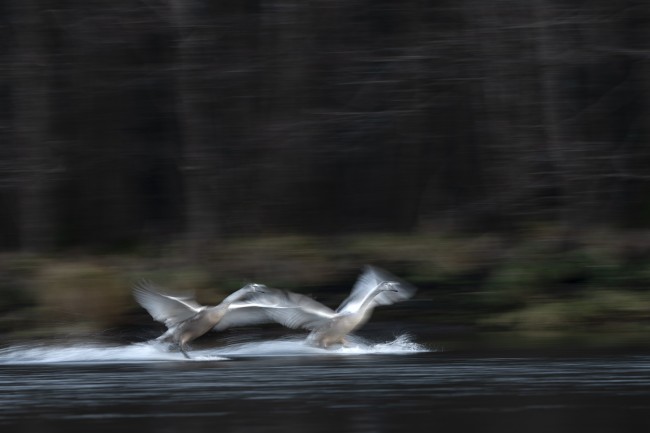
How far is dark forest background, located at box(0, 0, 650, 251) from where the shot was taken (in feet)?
64.6

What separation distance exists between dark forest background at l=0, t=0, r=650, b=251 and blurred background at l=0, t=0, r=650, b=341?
0.13ft

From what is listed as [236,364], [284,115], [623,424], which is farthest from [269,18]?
[623,424]

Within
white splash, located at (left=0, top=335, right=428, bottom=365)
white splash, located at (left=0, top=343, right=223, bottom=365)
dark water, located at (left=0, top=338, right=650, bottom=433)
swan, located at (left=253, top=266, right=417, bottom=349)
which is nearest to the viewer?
dark water, located at (left=0, top=338, right=650, bottom=433)

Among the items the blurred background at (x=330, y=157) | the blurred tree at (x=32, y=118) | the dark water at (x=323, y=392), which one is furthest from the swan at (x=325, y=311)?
the blurred tree at (x=32, y=118)

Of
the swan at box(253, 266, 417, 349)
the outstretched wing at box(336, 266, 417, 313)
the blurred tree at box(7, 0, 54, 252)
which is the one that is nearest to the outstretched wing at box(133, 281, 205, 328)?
the swan at box(253, 266, 417, 349)

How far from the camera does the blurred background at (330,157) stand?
18.5 meters

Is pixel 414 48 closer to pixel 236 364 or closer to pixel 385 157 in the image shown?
pixel 385 157

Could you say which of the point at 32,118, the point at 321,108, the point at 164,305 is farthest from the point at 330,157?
the point at 164,305

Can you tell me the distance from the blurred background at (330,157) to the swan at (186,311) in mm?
3544

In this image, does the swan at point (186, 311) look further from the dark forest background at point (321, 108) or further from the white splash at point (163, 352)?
the dark forest background at point (321, 108)

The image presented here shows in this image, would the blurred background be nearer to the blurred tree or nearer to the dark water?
the blurred tree

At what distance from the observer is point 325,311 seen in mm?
14844

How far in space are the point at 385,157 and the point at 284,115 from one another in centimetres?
271

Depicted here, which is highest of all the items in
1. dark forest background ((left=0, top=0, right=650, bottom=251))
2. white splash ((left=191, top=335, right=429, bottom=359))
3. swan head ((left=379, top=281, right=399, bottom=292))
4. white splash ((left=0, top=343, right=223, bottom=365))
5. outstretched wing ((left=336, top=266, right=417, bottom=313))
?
dark forest background ((left=0, top=0, right=650, bottom=251))
